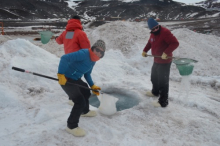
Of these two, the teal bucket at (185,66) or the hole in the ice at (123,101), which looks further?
the hole in the ice at (123,101)

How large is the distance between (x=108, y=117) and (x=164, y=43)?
190cm

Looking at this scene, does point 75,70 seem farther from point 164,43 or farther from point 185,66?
point 185,66

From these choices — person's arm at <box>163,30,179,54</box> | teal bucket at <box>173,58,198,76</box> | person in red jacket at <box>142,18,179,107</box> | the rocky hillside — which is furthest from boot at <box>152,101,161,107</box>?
the rocky hillside

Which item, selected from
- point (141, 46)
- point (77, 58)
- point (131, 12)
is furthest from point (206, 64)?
point (131, 12)

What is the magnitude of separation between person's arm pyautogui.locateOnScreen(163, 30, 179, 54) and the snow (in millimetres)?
956

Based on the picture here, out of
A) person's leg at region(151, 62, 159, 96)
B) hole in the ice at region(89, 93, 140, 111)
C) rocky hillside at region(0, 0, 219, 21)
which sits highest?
rocky hillside at region(0, 0, 219, 21)

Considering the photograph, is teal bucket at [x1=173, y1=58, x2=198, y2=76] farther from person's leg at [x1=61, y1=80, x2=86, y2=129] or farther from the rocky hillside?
the rocky hillside

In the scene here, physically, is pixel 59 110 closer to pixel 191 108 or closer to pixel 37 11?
pixel 191 108

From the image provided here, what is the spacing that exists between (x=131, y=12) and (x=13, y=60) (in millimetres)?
52510

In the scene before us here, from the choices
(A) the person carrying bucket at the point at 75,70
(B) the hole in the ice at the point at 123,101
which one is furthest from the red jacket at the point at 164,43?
(A) the person carrying bucket at the point at 75,70

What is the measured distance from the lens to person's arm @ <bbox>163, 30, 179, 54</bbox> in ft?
12.2

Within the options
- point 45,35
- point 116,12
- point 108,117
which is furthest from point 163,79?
point 116,12

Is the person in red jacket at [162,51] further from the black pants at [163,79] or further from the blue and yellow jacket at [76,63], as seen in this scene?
the blue and yellow jacket at [76,63]

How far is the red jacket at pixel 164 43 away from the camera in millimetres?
3729
